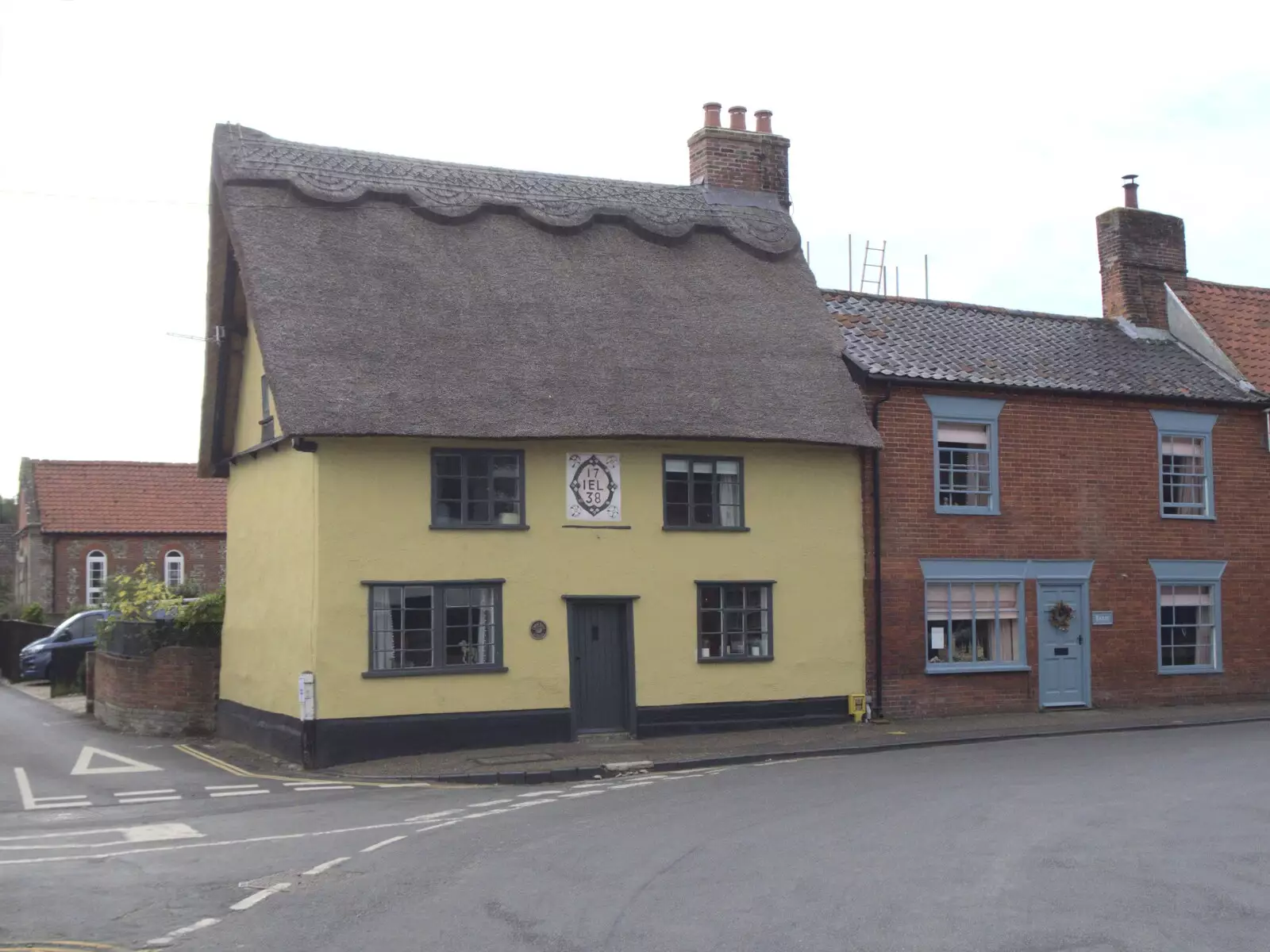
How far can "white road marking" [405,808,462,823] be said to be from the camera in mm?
12961

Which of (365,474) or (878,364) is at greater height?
(878,364)

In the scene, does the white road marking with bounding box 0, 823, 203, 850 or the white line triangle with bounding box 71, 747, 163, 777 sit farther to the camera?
the white line triangle with bounding box 71, 747, 163, 777

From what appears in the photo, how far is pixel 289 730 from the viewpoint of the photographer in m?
18.3

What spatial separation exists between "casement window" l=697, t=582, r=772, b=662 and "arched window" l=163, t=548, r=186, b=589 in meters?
31.1

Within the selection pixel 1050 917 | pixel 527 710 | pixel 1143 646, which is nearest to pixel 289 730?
pixel 527 710

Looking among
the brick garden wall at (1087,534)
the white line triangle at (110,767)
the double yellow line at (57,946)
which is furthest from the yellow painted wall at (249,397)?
the double yellow line at (57,946)

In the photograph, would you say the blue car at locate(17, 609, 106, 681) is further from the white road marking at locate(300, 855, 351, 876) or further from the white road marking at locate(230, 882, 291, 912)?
the white road marking at locate(230, 882, 291, 912)

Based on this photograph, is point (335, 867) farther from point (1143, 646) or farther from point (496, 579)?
point (1143, 646)

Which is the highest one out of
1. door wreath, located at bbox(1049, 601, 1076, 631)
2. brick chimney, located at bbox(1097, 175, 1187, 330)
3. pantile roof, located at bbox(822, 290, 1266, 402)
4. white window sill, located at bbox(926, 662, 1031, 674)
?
brick chimney, located at bbox(1097, 175, 1187, 330)

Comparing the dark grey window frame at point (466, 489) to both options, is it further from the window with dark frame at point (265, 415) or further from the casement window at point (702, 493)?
the window with dark frame at point (265, 415)

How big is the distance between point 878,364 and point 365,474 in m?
8.46

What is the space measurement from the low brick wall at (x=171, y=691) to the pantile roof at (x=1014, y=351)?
39.2 ft

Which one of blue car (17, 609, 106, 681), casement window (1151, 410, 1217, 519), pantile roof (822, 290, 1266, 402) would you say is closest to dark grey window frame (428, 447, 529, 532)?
pantile roof (822, 290, 1266, 402)

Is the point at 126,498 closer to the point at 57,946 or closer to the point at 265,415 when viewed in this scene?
the point at 265,415
